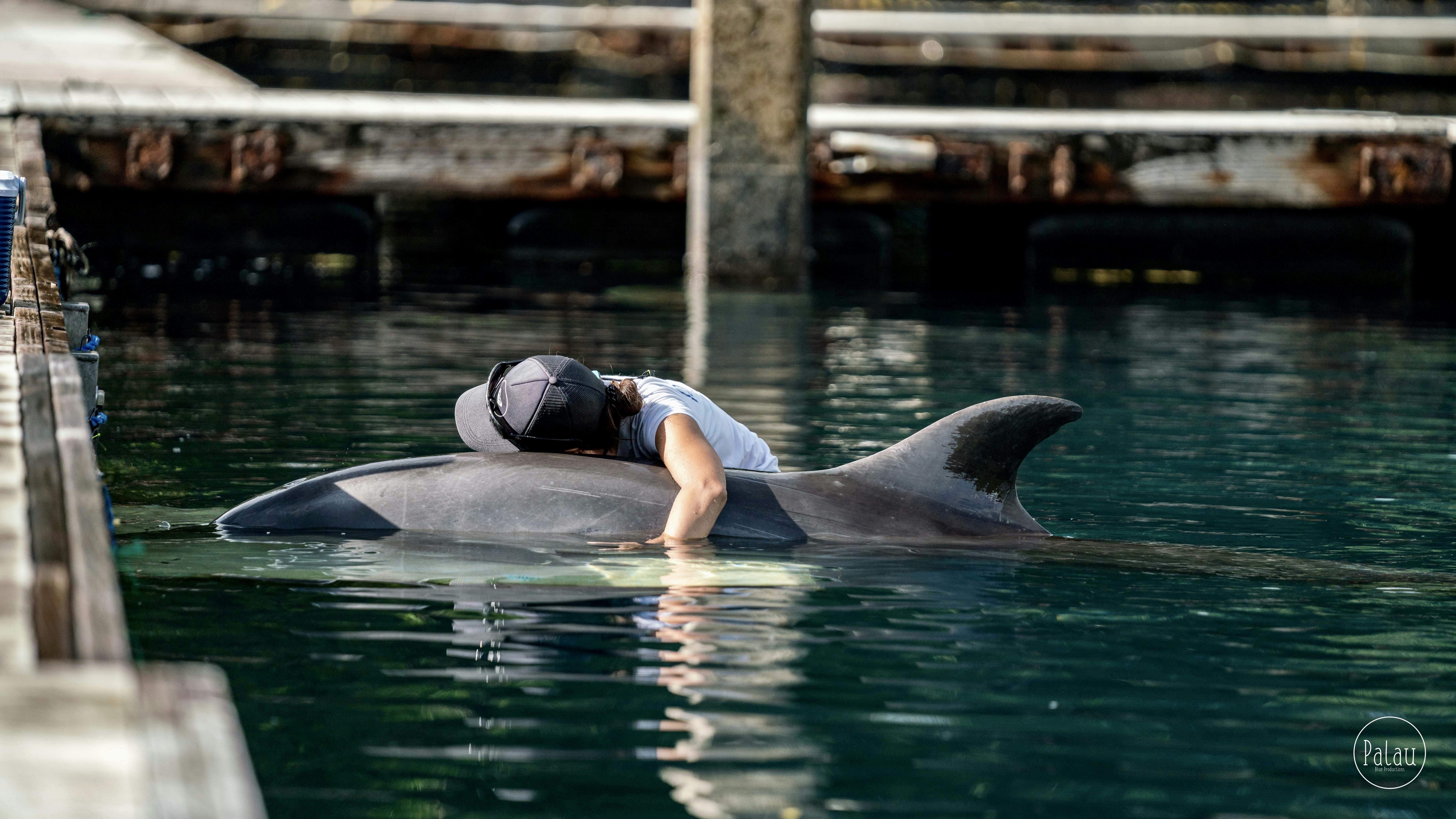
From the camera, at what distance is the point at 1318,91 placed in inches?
794

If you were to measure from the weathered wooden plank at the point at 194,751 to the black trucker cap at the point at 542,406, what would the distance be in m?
3.13

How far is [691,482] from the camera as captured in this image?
554 centimetres

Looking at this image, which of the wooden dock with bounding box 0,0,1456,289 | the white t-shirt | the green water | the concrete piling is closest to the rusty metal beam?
the wooden dock with bounding box 0,0,1456,289

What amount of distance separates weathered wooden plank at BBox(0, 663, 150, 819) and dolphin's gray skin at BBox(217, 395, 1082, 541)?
327cm

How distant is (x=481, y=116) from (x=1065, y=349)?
6265mm

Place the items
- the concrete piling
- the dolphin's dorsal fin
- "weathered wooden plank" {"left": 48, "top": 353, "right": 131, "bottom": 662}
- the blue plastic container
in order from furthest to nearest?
the concrete piling < the blue plastic container < the dolphin's dorsal fin < "weathered wooden plank" {"left": 48, "top": 353, "right": 131, "bottom": 662}

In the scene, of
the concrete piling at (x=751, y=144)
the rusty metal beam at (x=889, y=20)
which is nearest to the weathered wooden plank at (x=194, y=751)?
the concrete piling at (x=751, y=144)

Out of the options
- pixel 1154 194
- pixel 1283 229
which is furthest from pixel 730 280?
pixel 1283 229

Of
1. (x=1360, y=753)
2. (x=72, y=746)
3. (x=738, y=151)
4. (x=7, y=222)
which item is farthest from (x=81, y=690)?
(x=738, y=151)

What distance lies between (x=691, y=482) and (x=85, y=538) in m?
2.49

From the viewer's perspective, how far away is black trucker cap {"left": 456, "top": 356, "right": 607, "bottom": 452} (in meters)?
5.65

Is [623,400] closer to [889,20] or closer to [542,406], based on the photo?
[542,406]

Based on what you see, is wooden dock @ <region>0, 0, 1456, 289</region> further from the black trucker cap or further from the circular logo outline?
the circular logo outline

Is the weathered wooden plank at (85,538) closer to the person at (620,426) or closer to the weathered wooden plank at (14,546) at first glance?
the weathered wooden plank at (14,546)
